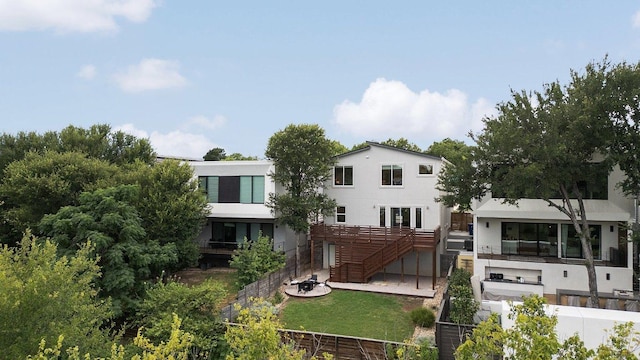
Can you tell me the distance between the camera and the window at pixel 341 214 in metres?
25.8

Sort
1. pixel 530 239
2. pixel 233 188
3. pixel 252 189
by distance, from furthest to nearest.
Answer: pixel 233 188, pixel 252 189, pixel 530 239

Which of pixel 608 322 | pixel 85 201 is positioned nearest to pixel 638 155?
pixel 608 322

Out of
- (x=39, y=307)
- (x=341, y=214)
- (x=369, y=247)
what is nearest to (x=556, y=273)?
(x=369, y=247)

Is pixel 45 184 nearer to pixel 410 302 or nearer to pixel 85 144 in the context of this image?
pixel 85 144

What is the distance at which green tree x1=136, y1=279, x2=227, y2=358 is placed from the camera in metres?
13.5

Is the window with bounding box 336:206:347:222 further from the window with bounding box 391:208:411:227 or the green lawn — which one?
the green lawn

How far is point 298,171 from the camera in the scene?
23.5 meters

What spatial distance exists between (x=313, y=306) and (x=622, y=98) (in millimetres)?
15441

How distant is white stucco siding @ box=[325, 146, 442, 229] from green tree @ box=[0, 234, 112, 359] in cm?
1637

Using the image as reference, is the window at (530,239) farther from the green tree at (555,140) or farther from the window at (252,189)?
the window at (252,189)

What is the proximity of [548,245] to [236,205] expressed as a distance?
17780mm

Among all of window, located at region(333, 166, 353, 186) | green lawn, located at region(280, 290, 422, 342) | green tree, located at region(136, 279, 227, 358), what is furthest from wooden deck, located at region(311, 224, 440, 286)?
green tree, located at region(136, 279, 227, 358)

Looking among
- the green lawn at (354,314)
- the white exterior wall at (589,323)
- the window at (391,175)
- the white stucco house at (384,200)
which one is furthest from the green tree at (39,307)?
the window at (391,175)

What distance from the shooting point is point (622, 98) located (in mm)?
15531
